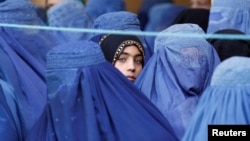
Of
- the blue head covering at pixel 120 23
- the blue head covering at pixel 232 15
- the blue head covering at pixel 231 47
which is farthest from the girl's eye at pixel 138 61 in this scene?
the blue head covering at pixel 232 15

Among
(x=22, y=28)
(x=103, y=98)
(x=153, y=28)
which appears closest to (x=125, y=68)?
(x=22, y=28)

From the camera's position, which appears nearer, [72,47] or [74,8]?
[72,47]

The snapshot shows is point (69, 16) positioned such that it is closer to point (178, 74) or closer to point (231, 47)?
point (231, 47)

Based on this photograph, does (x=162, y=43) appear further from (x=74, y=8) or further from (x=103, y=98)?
(x=74, y=8)

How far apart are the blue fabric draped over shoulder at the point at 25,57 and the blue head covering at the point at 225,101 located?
32.7 inches

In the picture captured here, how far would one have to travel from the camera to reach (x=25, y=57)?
3.40 meters

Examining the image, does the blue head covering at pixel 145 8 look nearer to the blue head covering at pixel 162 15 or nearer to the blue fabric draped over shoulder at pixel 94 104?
the blue head covering at pixel 162 15

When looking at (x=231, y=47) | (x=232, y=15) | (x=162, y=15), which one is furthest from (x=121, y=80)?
(x=162, y=15)

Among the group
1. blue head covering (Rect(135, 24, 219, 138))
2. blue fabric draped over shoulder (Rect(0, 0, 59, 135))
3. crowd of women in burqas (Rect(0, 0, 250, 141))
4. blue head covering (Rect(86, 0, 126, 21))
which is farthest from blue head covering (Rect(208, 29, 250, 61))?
blue head covering (Rect(86, 0, 126, 21))

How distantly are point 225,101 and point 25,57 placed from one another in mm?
1202

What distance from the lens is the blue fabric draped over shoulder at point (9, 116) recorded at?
2.87 m

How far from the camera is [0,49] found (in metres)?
3.35

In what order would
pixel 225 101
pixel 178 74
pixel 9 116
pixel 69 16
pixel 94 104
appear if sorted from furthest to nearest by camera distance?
pixel 69 16
pixel 178 74
pixel 9 116
pixel 94 104
pixel 225 101

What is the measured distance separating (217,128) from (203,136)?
0.05 metres
